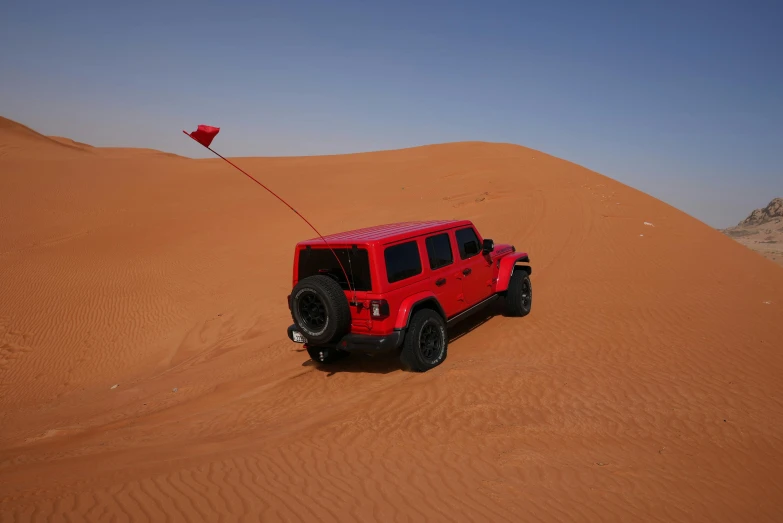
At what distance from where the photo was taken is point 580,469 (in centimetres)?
435

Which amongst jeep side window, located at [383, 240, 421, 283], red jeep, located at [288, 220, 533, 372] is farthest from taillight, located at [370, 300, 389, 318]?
jeep side window, located at [383, 240, 421, 283]

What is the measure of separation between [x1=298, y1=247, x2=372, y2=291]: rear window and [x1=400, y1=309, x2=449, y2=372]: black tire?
854 mm

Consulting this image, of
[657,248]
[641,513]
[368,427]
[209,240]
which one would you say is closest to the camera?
[641,513]

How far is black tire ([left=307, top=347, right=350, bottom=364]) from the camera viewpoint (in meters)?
7.29

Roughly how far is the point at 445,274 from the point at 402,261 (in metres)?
0.93

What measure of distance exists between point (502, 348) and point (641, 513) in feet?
13.1

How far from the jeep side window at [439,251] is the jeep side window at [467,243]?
296 millimetres

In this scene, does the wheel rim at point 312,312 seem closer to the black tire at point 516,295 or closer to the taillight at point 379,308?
the taillight at point 379,308

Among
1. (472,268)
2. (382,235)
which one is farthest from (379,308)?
(472,268)

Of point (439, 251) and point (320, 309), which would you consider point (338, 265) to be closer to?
point (320, 309)

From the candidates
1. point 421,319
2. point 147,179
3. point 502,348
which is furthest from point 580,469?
point 147,179

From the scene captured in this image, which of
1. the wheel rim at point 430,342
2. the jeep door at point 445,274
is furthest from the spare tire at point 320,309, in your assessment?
the jeep door at point 445,274

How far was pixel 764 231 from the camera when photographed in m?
42.7

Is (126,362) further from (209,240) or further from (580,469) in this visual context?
(580,469)
